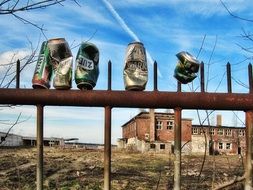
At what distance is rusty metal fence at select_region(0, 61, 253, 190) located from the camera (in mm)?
2805

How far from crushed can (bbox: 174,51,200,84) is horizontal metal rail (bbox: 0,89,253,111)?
0.33ft

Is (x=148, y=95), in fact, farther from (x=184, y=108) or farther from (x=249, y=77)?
(x=249, y=77)

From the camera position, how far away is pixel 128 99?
280 centimetres

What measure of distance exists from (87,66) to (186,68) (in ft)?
1.91

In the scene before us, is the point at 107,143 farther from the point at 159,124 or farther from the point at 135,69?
the point at 159,124

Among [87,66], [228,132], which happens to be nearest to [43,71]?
[87,66]

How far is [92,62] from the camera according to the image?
2867mm

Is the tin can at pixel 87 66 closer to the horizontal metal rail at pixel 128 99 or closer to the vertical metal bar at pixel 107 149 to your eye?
the horizontal metal rail at pixel 128 99

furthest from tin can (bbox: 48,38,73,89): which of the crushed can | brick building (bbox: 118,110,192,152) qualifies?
brick building (bbox: 118,110,192,152)

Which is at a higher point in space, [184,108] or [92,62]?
[92,62]

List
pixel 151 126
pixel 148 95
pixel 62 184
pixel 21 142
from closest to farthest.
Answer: pixel 148 95, pixel 62 184, pixel 21 142, pixel 151 126

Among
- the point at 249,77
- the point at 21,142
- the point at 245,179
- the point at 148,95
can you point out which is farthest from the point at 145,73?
the point at 21,142

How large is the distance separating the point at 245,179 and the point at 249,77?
613 mm

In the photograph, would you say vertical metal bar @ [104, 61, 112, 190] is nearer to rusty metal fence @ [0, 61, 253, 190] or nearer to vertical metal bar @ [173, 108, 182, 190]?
rusty metal fence @ [0, 61, 253, 190]
